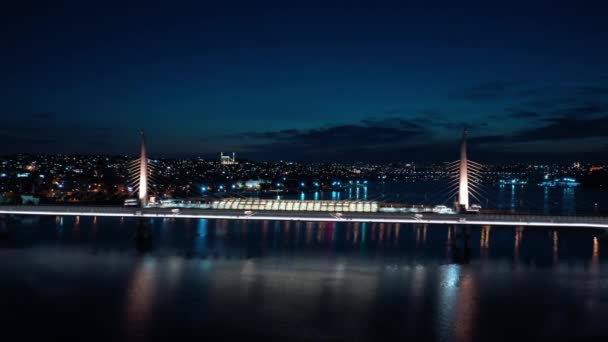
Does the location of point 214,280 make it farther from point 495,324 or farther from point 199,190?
point 199,190

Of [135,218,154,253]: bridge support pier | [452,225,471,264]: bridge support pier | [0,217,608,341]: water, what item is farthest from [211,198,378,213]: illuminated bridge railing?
[452,225,471,264]: bridge support pier

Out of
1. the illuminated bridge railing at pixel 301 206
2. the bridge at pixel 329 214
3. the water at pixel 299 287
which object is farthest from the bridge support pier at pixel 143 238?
the illuminated bridge railing at pixel 301 206

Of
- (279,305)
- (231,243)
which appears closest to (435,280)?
(279,305)

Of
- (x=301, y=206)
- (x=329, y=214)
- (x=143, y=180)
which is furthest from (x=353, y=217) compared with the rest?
(x=143, y=180)

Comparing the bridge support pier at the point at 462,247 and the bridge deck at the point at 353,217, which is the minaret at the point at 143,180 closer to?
the bridge deck at the point at 353,217

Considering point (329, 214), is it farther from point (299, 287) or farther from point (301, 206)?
point (299, 287)

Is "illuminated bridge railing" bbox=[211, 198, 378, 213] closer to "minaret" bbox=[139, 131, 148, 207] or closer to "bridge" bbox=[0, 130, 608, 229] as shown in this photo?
"bridge" bbox=[0, 130, 608, 229]
